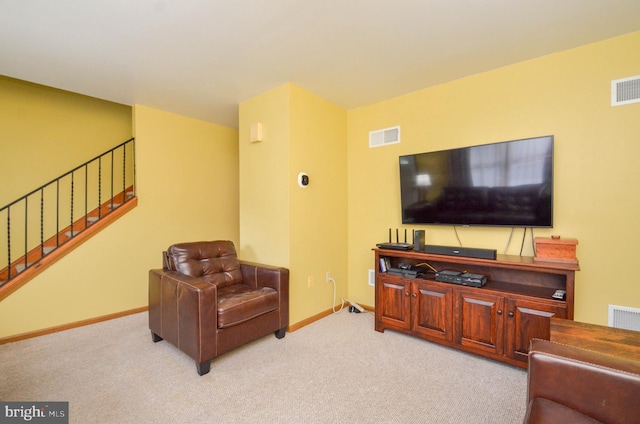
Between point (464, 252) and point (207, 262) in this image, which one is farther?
point (207, 262)

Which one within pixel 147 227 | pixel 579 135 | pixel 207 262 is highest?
pixel 579 135

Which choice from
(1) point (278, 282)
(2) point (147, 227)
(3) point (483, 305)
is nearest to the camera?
(3) point (483, 305)

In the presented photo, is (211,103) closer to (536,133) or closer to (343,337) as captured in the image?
(343,337)

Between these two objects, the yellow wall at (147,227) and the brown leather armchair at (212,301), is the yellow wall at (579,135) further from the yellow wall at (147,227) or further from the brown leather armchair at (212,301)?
the yellow wall at (147,227)

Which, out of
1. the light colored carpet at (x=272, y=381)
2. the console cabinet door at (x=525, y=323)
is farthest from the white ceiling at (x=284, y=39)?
the light colored carpet at (x=272, y=381)

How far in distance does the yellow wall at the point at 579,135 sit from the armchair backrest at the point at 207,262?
6.93ft

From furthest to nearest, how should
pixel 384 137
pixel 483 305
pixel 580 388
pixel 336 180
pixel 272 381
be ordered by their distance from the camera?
pixel 336 180 < pixel 384 137 < pixel 483 305 < pixel 272 381 < pixel 580 388

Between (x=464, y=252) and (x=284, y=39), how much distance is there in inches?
88.7

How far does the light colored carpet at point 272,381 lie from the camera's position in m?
1.67

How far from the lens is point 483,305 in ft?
7.35

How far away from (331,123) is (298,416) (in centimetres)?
290

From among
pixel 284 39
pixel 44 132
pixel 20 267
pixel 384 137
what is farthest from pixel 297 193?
pixel 44 132

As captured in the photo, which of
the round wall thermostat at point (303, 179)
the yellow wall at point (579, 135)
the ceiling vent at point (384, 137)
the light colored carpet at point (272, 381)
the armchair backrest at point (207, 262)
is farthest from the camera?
the ceiling vent at point (384, 137)

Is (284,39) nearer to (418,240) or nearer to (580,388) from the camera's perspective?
(418,240)
